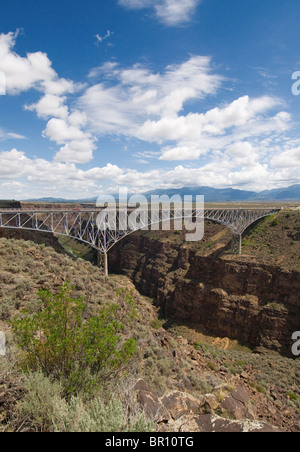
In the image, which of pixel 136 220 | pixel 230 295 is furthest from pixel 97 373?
pixel 136 220

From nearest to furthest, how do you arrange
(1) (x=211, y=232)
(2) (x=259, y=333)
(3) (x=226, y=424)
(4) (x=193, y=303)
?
(3) (x=226, y=424)
(2) (x=259, y=333)
(4) (x=193, y=303)
(1) (x=211, y=232)

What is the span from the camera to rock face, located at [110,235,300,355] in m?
31.8

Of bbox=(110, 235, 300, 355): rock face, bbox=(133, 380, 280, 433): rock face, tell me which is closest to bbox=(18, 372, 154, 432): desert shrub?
bbox=(133, 380, 280, 433): rock face

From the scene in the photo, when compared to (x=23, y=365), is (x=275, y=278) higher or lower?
lower

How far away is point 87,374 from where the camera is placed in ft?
19.6

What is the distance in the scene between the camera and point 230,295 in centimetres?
3719

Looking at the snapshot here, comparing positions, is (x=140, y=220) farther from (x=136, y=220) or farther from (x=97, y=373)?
(x=97, y=373)

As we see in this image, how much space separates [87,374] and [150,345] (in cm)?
848

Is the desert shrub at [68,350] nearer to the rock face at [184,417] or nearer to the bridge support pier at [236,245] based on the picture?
the rock face at [184,417]

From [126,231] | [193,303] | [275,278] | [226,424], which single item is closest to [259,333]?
[275,278]

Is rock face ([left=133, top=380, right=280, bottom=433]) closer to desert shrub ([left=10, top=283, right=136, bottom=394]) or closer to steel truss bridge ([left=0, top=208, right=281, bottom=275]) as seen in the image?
desert shrub ([left=10, top=283, right=136, bottom=394])

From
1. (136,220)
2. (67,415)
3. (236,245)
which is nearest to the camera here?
(67,415)

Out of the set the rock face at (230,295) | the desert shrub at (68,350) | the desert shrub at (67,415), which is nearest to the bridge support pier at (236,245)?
the rock face at (230,295)
